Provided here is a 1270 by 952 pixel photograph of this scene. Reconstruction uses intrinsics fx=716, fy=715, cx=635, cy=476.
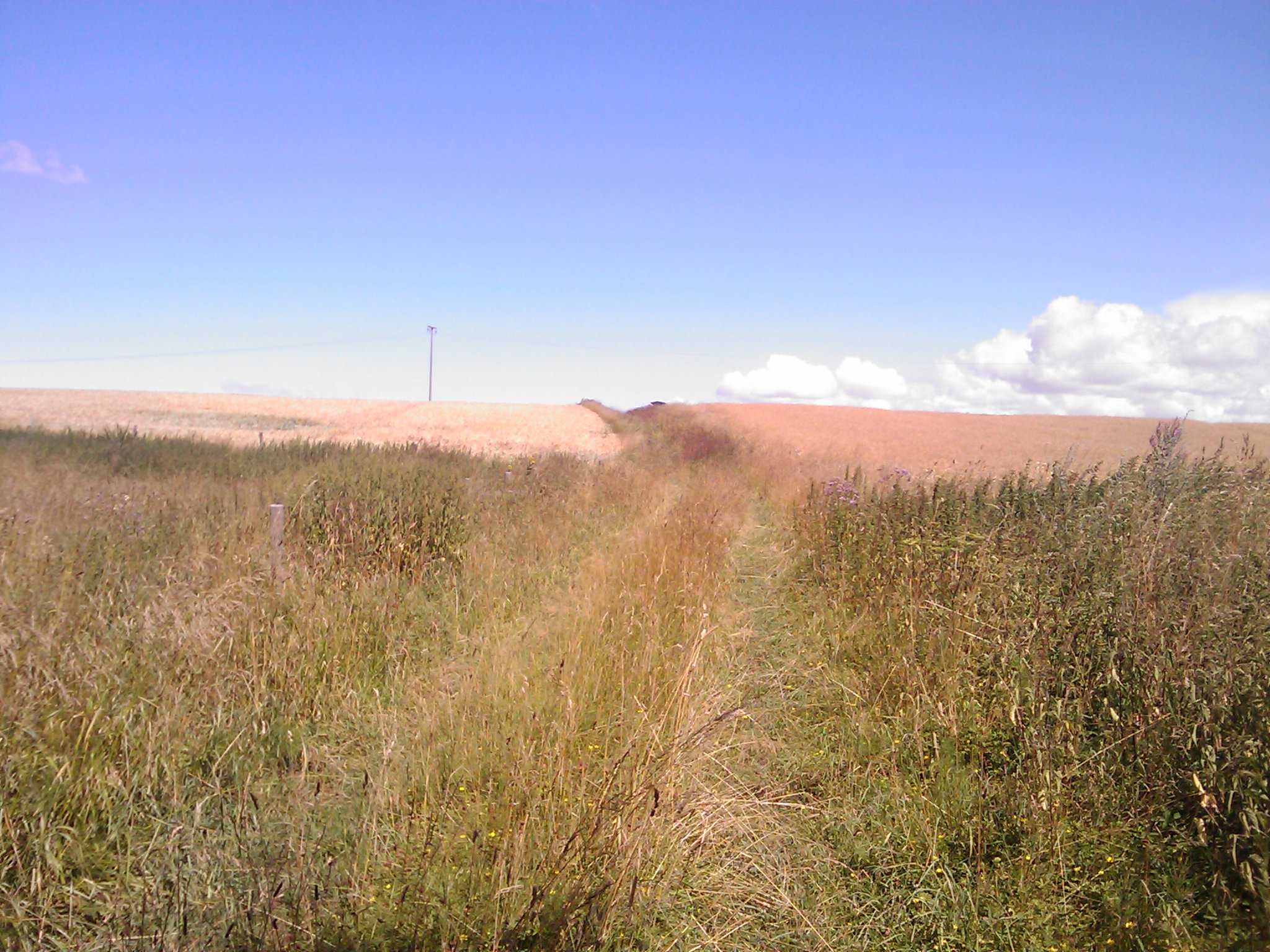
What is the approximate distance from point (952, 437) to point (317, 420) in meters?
30.3

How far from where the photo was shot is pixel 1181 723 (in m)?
2.79

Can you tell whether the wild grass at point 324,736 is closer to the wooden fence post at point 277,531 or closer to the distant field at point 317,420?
the wooden fence post at point 277,531

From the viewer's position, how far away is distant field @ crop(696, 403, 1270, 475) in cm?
1270

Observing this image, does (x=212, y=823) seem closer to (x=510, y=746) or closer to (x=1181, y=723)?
(x=510, y=746)

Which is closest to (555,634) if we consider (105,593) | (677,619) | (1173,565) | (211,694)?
(677,619)

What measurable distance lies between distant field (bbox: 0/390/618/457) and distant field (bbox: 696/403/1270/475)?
20.3 feet

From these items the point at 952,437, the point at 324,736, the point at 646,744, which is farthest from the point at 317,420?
the point at 646,744

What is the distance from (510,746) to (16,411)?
119ft

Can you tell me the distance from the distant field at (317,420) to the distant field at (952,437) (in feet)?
20.3

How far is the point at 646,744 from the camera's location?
9.58ft

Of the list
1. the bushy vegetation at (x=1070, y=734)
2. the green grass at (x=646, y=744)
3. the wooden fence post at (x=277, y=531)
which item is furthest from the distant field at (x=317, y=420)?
the bushy vegetation at (x=1070, y=734)

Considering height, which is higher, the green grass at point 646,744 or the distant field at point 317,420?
the distant field at point 317,420

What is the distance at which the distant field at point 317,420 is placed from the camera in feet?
71.1

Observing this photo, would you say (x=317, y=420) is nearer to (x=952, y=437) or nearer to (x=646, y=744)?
(x=952, y=437)
